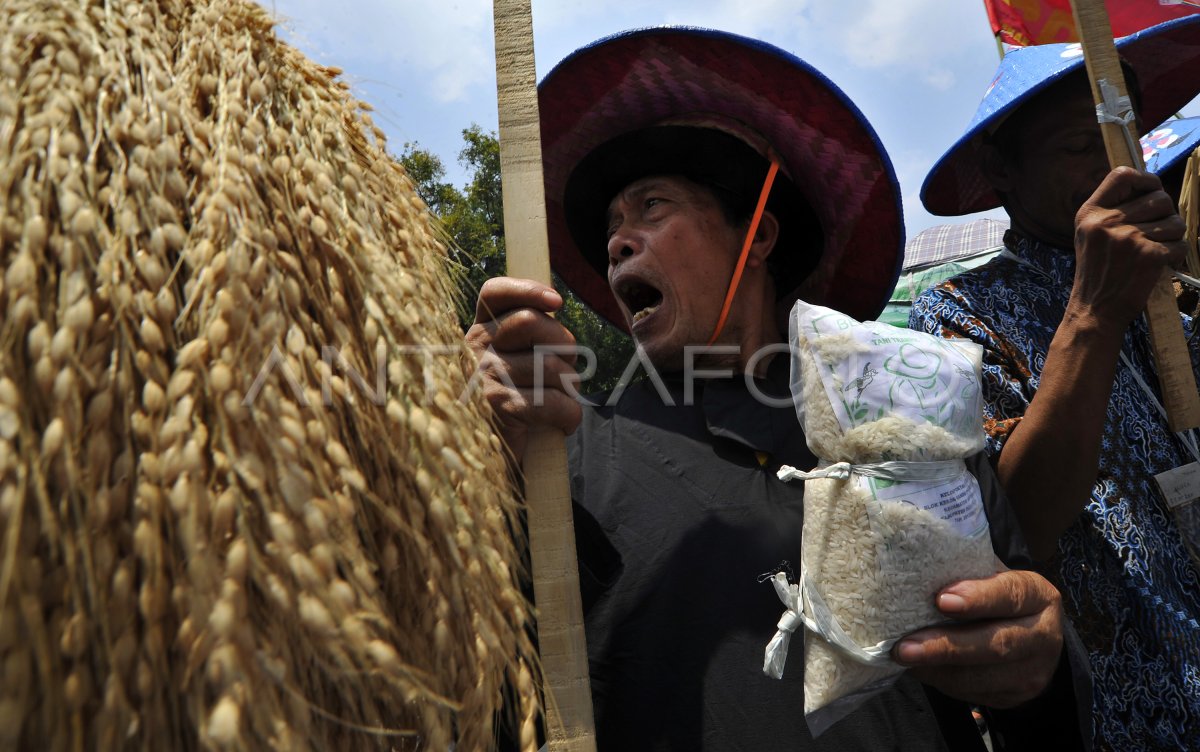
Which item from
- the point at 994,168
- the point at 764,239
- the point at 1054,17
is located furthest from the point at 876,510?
the point at 1054,17

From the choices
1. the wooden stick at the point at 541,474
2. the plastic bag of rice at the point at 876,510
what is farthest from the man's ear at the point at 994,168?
the wooden stick at the point at 541,474

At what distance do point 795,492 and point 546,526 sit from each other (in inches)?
26.6

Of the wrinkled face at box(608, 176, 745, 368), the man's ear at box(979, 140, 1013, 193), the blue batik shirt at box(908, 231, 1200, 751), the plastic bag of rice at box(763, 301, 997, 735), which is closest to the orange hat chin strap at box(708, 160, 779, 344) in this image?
the wrinkled face at box(608, 176, 745, 368)

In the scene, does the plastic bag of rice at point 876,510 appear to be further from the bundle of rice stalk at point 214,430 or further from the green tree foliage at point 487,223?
the green tree foliage at point 487,223

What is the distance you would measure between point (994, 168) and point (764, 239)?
846mm

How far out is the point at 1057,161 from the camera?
228 centimetres

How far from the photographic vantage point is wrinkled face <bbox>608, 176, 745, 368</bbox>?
6.48ft

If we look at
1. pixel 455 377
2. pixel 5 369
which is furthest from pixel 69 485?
pixel 455 377

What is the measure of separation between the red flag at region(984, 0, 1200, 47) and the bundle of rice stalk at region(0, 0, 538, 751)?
10.8 feet

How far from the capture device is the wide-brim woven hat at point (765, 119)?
6.75 feet

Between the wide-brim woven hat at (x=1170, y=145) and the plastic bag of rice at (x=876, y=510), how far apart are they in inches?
112

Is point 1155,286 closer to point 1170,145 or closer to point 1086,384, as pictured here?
point 1086,384

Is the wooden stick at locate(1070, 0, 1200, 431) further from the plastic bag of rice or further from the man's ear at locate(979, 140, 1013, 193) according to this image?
the plastic bag of rice

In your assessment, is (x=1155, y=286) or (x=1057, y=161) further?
(x=1057, y=161)
